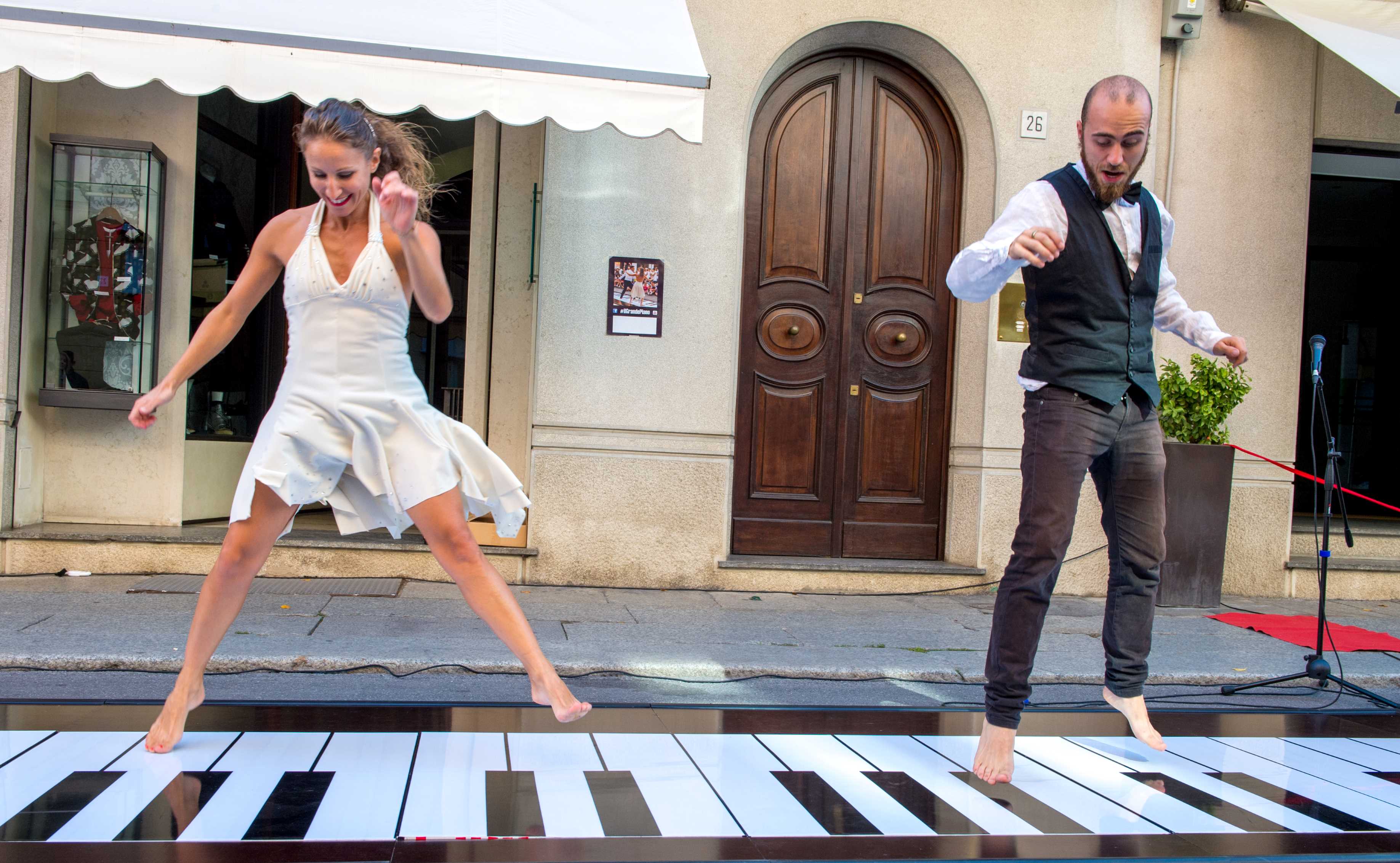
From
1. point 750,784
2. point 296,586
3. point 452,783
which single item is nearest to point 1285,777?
point 750,784

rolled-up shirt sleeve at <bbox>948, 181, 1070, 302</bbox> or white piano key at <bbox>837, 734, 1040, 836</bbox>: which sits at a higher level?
rolled-up shirt sleeve at <bbox>948, 181, 1070, 302</bbox>

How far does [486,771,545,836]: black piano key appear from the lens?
8.44 ft

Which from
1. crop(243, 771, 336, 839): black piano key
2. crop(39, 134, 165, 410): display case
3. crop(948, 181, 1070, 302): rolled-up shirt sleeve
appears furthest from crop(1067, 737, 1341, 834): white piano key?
crop(39, 134, 165, 410): display case

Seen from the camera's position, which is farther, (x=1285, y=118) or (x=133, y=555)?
(x=1285, y=118)

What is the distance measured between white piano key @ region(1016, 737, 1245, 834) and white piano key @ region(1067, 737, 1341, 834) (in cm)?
7

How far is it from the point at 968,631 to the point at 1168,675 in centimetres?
113

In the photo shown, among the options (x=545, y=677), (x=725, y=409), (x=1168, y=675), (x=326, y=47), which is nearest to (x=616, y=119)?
(x=326, y=47)

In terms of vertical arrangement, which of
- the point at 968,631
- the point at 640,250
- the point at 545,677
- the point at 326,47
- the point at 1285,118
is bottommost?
the point at 968,631

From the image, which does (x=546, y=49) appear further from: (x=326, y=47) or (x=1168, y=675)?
(x=1168, y=675)

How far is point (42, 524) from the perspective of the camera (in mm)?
6875

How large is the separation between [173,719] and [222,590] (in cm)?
37

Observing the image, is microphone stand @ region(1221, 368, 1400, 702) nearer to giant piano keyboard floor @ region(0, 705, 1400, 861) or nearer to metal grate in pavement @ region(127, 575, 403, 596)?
giant piano keyboard floor @ region(0, 705, 1400, 861)

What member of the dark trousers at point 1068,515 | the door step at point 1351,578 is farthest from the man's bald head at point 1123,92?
the door step at point 1351,578

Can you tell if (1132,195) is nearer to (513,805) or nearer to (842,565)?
(513,805)
